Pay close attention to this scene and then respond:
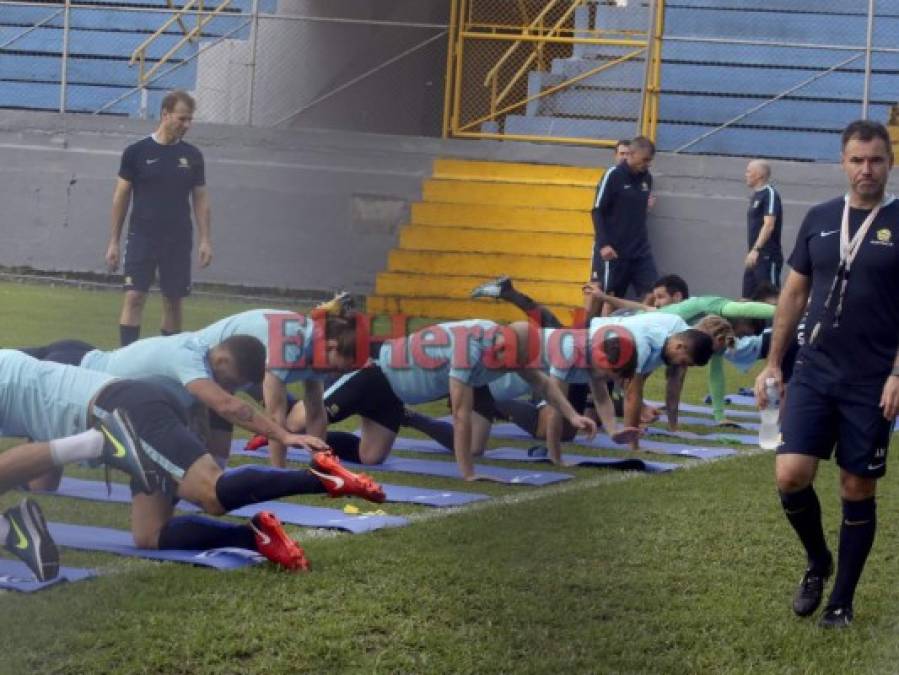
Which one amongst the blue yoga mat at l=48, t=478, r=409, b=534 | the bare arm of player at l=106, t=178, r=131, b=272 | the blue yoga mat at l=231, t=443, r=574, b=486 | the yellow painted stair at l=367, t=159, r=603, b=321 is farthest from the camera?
the blue yoga mat at l=231, t=443, r=574, b=486

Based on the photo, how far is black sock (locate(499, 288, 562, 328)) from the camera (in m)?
2.69

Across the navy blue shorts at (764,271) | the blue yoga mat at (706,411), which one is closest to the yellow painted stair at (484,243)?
the blue yoga mat at (706,411)

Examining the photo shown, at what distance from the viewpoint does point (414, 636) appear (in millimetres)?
2693

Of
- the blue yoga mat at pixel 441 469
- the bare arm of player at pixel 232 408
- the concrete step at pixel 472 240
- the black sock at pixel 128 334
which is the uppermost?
the concrete step at pixel 472 240

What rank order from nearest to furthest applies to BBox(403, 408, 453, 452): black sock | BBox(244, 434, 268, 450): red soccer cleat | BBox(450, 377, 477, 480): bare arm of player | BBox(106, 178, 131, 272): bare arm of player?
BBox(106, 178, 131, 272): bare arm of player, BBox(450, 377, 477, 480): bare arm of player, BBox(244, 434, 268, 450): red soccer cleat, BBox(403, 408, 453, 452): black sock

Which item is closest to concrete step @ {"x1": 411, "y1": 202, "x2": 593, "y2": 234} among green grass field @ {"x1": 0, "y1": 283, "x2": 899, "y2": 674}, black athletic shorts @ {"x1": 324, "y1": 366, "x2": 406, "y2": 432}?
green grass field @ {"x1": 0, "y1": 283, "x2": 899, "y2": 674}

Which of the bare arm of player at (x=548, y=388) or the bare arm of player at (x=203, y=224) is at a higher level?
the bare arm of player at (x=203, y=224)

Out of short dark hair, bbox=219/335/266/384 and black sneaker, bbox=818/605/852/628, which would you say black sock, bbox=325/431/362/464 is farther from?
black sneaker, bbox=818/605/852/628

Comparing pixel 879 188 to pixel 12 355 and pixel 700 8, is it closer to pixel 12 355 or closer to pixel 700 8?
pixel 12 355

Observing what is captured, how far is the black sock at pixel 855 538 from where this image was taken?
3145 mm

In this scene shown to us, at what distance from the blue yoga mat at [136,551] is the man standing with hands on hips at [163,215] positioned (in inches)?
17.9

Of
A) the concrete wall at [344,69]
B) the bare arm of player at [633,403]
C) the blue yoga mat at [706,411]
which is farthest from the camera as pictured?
the blue yoga mat at [706,411]

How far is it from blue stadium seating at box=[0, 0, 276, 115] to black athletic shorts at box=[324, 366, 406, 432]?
123 centimetres

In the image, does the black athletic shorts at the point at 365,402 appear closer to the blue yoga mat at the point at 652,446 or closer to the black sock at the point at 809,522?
the blue yoga mat at the point at 652,446
